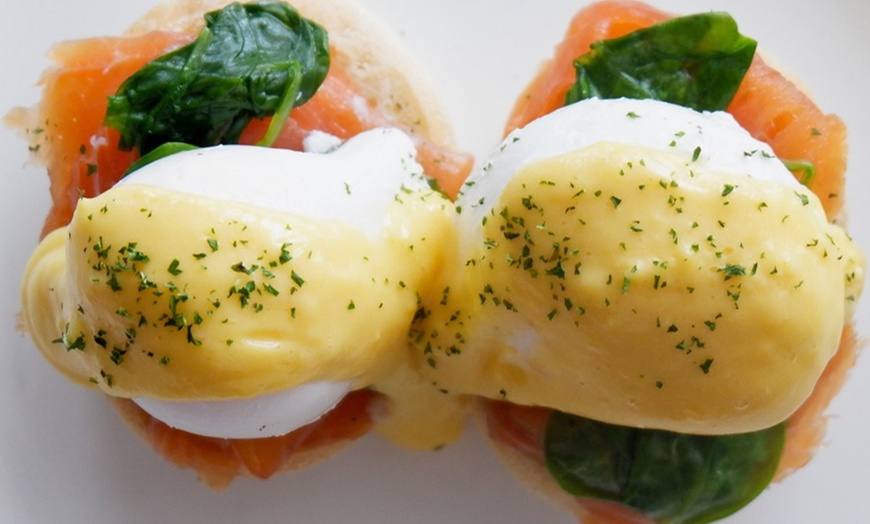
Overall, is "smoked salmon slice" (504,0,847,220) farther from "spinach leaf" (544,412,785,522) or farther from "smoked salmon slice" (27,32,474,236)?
"spinach leaf" (544,412,785,522)

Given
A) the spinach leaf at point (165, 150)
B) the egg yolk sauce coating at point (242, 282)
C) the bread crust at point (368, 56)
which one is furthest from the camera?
the bread crust at point (368, 56)

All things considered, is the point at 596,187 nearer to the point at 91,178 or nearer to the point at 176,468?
the point at 91,178

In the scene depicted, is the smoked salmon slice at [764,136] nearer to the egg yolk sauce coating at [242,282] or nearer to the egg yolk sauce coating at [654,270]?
the egg yolk sauce coating at [654,270]

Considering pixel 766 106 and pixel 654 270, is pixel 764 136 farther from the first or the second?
pixel 654 270

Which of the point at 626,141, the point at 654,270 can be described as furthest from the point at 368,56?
the point at 654,270

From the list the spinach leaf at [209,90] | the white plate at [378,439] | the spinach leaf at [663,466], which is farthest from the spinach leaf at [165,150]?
the spinach leaf at [663,466]

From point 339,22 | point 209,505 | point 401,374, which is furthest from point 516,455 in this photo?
point 339,22
